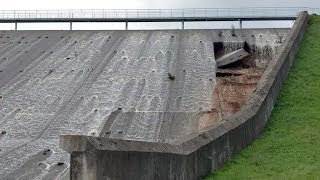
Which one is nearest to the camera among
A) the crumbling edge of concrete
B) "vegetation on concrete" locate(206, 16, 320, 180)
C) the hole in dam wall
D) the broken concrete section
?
the crumbling edge of concrete

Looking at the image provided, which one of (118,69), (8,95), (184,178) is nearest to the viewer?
(184,178)

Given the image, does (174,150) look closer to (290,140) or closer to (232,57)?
(290,140)

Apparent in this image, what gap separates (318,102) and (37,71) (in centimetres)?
1098

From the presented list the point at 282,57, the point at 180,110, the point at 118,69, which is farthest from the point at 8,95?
the point at 282,57

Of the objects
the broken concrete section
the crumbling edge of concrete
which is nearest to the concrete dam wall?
the crumbling edge of concrete

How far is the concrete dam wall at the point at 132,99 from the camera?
818cm

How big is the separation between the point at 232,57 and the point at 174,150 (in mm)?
13572

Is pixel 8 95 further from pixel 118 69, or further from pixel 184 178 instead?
pixel 184 178

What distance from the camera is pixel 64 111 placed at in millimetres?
16672

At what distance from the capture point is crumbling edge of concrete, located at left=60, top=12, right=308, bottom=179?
258 inches

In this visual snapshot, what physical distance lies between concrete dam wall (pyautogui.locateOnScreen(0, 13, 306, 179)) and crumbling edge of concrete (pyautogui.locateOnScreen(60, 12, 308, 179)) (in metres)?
0.02

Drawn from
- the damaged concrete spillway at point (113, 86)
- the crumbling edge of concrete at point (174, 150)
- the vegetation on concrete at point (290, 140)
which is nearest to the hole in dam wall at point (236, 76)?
the damaged concrete spillway at point (113, 86)

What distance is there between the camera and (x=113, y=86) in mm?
19109

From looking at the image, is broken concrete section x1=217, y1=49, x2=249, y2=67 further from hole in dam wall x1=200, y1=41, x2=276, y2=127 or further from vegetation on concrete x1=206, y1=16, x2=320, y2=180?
vegetation on concrete x1=206, y1=16, x2=320, y2=180
